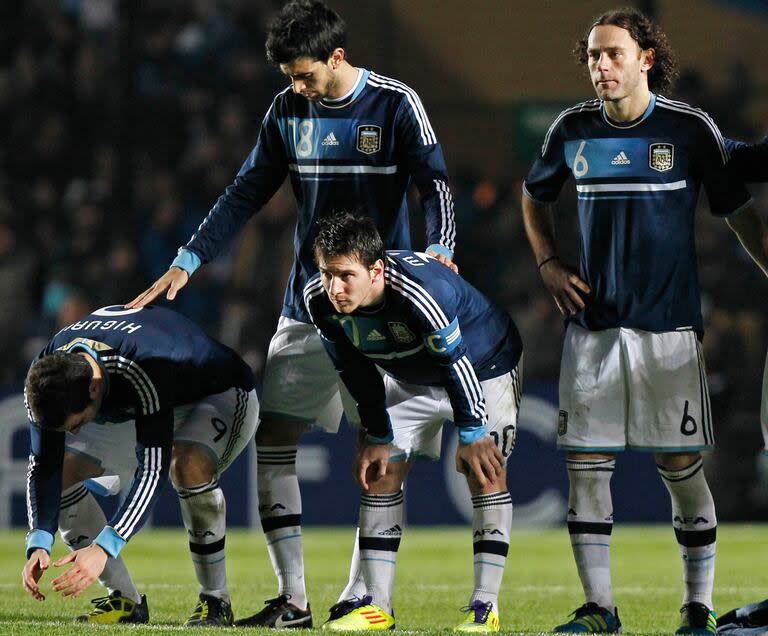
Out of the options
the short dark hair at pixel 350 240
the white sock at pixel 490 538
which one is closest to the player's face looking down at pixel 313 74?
the short dark hair at pixel 350 240

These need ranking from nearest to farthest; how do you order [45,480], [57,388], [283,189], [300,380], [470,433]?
[57,388] → [470,433] → [45,480] → [300,380] → [283,189]

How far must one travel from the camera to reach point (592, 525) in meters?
5.30

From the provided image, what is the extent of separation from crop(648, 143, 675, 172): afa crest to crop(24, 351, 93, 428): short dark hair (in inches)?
85.3

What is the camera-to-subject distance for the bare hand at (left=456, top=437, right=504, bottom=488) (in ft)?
16.5

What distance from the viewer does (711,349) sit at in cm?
1138

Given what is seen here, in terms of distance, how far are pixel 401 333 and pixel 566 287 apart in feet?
2.31

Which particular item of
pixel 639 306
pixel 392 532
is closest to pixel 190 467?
pixel 392 532

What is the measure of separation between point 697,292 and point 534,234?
2.36 ft

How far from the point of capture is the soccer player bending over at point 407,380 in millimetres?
4961

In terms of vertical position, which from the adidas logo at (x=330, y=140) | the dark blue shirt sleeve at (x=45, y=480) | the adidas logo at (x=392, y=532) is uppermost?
the adidas logo at (x=330, y=140)

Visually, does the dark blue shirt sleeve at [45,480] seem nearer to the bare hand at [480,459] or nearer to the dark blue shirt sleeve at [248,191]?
the dark blue shirt sleeve at [248,191]

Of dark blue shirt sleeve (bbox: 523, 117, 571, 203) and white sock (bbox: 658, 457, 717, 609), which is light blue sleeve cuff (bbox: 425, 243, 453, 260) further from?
white sock (bbox: 658, 457, 717, 609)

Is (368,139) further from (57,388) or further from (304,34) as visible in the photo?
(57,388)

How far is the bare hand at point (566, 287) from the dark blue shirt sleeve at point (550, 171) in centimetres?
31
